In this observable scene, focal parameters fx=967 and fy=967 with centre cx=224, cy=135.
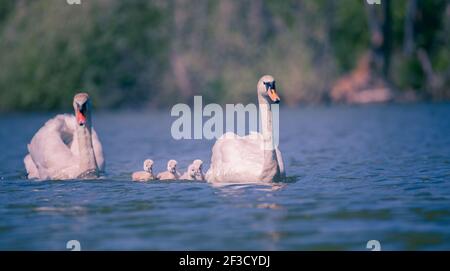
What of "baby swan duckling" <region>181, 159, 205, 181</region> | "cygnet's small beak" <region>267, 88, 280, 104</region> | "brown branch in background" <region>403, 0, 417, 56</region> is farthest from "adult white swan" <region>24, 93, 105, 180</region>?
"brown branch in background" <region>403, 0, 417, 56</region>

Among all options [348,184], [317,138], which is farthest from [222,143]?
[317,138]

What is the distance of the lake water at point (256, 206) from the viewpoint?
1054 cm

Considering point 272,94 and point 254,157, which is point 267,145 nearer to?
point 254,157

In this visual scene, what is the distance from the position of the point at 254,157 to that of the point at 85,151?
280 cm

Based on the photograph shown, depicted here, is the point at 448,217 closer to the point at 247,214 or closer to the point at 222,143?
the point at 247,214

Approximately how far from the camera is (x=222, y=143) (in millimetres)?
15188

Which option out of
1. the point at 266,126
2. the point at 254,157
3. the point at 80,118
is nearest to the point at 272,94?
the point at 266,126

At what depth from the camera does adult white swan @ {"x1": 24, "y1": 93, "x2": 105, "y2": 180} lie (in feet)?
51.4

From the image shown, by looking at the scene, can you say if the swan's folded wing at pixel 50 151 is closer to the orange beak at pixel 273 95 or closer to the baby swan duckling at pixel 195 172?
the baby swan duckling at pixel 195 172

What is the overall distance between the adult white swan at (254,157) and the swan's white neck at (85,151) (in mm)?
1994

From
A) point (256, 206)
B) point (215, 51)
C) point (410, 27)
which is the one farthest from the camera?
point (215, 51)

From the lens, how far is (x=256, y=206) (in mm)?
12844

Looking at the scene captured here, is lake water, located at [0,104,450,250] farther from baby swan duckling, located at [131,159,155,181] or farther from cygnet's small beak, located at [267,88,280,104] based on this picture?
cygnet's small beak, located at [267,88,280,104]
